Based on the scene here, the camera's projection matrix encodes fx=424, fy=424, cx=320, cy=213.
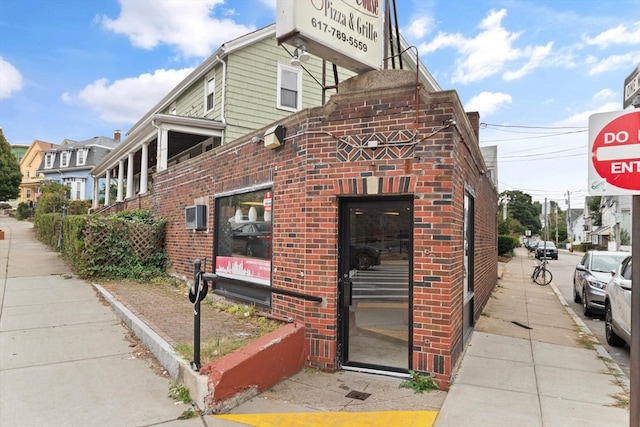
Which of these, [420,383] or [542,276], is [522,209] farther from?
[420,383]

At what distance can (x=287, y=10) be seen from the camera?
4.50m

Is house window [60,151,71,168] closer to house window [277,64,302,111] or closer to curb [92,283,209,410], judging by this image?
house window [277,64,302,111]

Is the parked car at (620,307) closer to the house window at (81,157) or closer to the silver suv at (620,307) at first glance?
the silver suv at (620,307)

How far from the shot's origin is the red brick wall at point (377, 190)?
4.57 meters

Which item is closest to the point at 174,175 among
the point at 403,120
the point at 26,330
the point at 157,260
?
the point at 157,260

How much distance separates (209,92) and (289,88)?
2.84 metres

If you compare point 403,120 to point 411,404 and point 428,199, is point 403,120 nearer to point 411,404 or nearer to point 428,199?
point 428,199

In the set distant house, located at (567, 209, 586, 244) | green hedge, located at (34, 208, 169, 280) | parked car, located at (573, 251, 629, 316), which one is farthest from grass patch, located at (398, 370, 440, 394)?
distant house, located at (567, 209, 586, 244)

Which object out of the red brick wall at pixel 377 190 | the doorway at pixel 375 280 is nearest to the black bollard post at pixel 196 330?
the red brick wall at pixel 377 190

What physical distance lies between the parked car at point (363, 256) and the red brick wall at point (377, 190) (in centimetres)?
31

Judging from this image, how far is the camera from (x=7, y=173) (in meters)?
34.4

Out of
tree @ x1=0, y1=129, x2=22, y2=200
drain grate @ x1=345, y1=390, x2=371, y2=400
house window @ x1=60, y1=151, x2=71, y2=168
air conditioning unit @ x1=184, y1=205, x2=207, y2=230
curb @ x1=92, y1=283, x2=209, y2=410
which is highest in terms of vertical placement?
house window @ x1=60, y1=151, x2=71, y2=168

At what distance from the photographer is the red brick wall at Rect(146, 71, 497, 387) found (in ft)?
15.0

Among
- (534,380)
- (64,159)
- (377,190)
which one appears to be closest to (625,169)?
(377,190)
